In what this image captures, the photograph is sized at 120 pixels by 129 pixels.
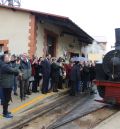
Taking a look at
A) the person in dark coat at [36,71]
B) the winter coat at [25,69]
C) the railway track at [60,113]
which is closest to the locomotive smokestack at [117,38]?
the railway track at [60,113]

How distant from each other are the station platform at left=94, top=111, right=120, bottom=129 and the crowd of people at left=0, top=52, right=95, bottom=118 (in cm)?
255

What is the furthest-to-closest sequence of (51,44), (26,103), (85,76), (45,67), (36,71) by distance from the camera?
(51,44), (85,76), (36,71), (45,67), (26,103)

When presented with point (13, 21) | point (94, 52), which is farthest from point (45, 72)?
point (94, 52)

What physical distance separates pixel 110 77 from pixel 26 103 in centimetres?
314

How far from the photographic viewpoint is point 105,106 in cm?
1352

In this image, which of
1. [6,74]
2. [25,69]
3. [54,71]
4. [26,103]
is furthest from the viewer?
[54,71]

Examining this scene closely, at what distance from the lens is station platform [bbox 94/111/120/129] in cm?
953

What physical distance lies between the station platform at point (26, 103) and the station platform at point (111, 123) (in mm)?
2309

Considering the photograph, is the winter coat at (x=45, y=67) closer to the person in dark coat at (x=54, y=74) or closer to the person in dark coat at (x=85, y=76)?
the person in dark coat at (x=54, y=74)

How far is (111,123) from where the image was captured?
10.1 meters

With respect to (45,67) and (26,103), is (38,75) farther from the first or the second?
(26,103)

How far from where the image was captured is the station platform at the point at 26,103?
1003 centimetres

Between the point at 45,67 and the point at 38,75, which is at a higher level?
the point at 45,67

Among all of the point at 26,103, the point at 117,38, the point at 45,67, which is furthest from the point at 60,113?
the point at 117,38
